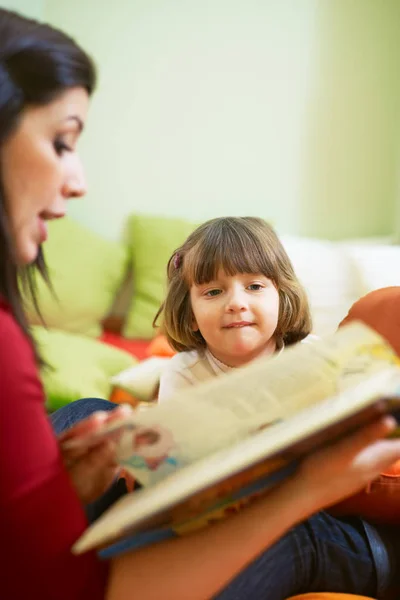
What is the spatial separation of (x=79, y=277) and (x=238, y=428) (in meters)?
1.96

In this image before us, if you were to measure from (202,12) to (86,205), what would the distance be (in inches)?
39.0

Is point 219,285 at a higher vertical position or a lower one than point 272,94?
lower

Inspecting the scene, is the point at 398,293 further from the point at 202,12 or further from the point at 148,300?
the point at 202,12

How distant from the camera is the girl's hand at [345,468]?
603 mm

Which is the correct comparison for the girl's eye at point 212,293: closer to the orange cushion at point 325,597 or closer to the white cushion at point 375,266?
the orange cushion at point 325,597

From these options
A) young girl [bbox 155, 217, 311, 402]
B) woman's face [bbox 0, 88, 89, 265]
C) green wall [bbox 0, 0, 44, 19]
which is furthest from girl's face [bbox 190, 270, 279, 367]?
green wall [bbox 0, 0, 44, 19]

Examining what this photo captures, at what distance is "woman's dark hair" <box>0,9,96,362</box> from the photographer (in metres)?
0.60

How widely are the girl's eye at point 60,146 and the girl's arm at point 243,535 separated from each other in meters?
0.45

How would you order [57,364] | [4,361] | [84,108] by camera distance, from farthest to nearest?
1. [57,364]
2. [84,108]
3. [4,361]

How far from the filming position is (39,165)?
0.62 m

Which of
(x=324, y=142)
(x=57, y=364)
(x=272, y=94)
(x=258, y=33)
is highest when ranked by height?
(x=258, y=33)

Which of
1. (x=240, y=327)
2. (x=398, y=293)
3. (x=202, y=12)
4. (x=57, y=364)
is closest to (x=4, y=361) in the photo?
(x=240, y=327)

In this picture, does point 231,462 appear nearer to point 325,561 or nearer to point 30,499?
point 30,499

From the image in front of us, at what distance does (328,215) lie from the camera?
270 centimetres
